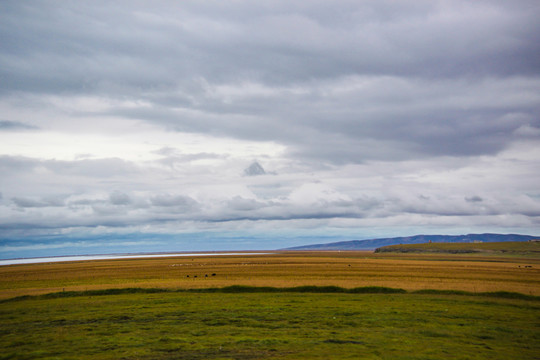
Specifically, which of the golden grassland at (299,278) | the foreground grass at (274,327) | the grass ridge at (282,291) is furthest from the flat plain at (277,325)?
the golden grassland at (299,278)

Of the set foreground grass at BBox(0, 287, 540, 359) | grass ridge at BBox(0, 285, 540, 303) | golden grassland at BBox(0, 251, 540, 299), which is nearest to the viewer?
foreground grass at BBox(0, 287, 540, 359)

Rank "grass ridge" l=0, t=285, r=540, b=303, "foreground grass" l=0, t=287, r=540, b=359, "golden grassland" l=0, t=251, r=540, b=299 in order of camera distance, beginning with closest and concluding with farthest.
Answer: "foreground grass" l=0, t=287, r=540, b=359 < "grass ridge" l=0, t=285, r=540, b=303 < "golden grassland" l=0, t=251, r=540, b=299

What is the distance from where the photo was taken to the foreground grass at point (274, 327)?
2061 cm

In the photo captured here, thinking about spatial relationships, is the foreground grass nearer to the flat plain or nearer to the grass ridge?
the flat plain

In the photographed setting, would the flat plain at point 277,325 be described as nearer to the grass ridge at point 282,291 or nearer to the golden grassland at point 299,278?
the grass ridge at point 282,291

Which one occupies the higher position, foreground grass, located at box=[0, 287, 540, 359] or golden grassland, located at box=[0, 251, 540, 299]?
foreground grass, located at box=[0, 287, 540, 359]

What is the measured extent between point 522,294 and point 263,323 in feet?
93.1

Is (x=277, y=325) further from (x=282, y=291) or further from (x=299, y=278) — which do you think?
(x=299, y=278)

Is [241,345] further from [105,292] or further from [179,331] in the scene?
[105,292]

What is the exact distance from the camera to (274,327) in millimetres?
26719

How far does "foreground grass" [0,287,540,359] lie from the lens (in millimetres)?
20609

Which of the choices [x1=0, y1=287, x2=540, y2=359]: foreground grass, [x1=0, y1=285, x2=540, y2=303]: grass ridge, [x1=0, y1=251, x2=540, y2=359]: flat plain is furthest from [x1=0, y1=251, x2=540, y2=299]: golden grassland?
[x1=0, y1=287, x2=540, y2=359]: foreground grass

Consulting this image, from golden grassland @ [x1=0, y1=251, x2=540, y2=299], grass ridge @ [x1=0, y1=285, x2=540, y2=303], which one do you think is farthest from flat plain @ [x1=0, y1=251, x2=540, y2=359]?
golden grassland @ [x1=0, y1=251, x2=540, y2=299]

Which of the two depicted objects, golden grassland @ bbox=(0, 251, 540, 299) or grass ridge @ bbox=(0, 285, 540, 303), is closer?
grass ridge @ bbox=(0, 285, 540, 303)
